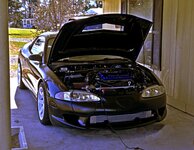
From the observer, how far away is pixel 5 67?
6.07 ft

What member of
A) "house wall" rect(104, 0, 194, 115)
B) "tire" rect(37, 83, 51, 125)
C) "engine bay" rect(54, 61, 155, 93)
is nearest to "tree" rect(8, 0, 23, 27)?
"house wall" rect(104, 0, 194, 115)

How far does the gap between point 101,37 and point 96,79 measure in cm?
79

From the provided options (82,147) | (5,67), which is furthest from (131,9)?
(5,67)

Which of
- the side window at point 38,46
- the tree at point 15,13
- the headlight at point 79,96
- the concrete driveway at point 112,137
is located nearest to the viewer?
the concrete driveway at point 112,137

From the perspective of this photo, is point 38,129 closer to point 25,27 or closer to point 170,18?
point 170,18

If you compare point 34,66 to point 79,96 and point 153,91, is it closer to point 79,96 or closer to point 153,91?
point 79,96

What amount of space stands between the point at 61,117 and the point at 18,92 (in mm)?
2685

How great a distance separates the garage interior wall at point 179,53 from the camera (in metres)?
4.70

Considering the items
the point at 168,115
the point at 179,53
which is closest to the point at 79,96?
the point at 168,115

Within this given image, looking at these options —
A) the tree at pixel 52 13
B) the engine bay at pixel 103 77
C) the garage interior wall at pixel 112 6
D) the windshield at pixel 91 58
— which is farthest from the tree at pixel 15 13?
the engine bay at pixel 103 77

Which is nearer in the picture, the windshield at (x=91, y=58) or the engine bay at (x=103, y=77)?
the engine bay at (x=103, y=77)

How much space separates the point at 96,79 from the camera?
12.8 feet

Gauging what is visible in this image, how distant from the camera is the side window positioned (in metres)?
5.12

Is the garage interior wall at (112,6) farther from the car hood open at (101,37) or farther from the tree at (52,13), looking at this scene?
the car hood open at (101,37)
